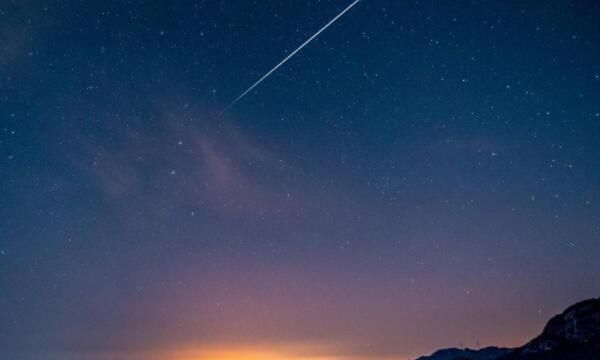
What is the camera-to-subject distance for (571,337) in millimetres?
175625

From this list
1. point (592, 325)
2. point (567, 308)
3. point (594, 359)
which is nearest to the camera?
point (594, 359)

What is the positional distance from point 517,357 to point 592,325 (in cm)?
3907

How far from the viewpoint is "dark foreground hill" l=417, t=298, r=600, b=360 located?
533 feet

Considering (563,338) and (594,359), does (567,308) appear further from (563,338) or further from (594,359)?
(594,359)

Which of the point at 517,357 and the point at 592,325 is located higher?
the point at 592,325

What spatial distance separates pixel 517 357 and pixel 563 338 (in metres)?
25.1

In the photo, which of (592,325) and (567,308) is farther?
(567,308)

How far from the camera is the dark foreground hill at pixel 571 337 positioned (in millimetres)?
162550

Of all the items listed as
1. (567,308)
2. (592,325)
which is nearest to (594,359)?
(592,325)

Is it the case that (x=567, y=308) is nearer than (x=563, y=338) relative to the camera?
No

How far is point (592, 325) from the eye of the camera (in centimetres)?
17088

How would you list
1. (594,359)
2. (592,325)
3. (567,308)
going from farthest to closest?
(567,308)
(592,325)
(594,359)

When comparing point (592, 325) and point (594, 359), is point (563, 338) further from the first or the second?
point (594, 359)

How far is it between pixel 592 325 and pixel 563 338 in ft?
45.7
